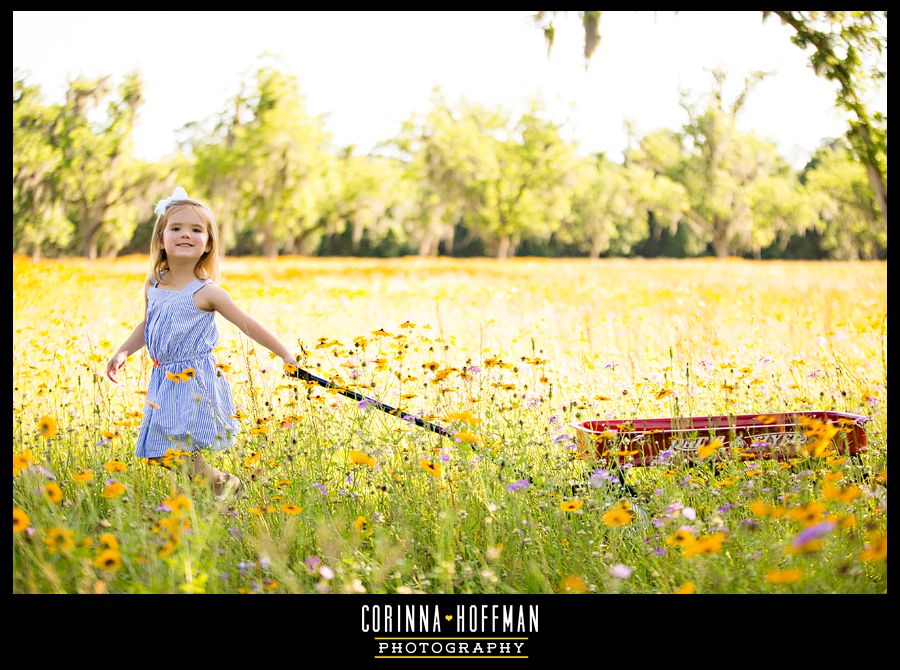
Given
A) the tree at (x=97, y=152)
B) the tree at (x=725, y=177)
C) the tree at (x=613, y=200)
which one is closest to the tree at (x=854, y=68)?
the tree at (x=97, y=152)

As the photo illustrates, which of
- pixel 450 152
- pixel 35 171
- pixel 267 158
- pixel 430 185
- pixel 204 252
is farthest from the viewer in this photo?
pixel 430 185

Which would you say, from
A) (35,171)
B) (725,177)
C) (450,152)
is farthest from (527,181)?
(35,171)

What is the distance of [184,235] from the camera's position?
3.93 metres

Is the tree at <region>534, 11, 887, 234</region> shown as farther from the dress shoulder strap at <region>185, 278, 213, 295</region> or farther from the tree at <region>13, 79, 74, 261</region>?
the tree at <region>13, 79, 74, 261</region>

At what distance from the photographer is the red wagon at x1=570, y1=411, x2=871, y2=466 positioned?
11.9ft

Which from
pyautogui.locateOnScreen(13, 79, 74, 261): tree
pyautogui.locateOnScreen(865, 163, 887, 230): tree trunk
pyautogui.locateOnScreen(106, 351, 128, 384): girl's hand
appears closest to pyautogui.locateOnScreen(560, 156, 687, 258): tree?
pyautogui.locateOnScreen(13, 79, 74, 261): tree

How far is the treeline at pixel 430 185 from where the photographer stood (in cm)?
2664

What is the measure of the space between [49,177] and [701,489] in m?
26.4

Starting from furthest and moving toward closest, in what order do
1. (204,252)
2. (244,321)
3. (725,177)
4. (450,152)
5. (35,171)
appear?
(725,177)
(450,152)
(35,171)
(204,252)
(244,321)

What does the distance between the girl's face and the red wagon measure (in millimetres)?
1774

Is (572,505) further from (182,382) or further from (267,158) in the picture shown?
(267,158)

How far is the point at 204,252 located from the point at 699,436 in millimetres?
2363
